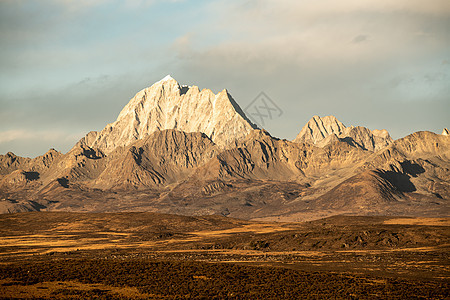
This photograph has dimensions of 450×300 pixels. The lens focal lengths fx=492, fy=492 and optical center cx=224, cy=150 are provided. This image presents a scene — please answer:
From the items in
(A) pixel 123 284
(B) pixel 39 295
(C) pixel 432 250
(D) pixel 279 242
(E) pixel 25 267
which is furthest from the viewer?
(D) pixel 279 242

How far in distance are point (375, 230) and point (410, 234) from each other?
10207mm

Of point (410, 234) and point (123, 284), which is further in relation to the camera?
point (410, 234)

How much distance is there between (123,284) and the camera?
60.8m

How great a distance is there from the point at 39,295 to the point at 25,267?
53.0ft

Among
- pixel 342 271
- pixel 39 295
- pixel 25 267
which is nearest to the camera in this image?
pixel 39 295

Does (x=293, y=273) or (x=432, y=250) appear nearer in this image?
(x=293, y=273)

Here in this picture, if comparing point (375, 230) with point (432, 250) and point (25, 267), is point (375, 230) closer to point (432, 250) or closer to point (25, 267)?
point (432, 250)

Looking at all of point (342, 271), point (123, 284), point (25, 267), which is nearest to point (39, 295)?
point (123, 284)

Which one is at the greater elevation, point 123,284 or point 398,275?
point 123,284

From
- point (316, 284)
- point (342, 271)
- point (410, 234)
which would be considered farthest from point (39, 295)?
point (410, 234)

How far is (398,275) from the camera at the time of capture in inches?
2854

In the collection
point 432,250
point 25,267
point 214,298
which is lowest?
point 432,250

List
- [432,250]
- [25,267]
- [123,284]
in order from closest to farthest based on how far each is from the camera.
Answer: [123,284], [25,267], [432,250]

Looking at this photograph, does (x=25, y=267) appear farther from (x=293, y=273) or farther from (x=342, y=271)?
(x=342, y=271)
